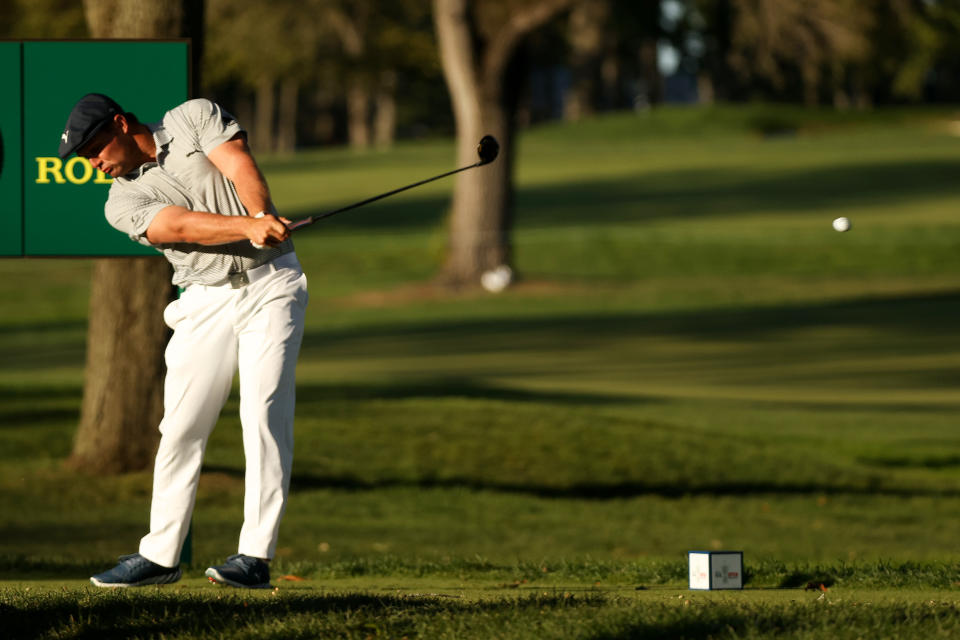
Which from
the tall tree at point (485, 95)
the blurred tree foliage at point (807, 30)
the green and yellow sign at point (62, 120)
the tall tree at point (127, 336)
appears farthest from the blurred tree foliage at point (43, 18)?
the green and yellow sign at point (62, 120)

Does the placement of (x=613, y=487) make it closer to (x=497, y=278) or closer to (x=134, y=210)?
(x=134, y=210)

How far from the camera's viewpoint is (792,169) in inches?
2061

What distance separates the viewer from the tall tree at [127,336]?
11.7m

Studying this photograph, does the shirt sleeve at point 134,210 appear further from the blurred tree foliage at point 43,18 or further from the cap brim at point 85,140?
the blurred tree foliage at point 43,18

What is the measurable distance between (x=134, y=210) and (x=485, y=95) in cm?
2445

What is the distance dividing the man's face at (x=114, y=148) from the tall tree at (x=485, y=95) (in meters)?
23.2

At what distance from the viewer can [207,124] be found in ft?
20.9

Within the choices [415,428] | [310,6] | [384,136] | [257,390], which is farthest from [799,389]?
[384,136]

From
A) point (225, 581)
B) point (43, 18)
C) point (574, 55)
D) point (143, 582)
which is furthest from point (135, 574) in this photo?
point (574, 55)

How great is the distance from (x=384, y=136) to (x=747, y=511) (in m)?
77.1

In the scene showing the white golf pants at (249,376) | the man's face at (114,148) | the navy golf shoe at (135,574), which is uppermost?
the man's face at (114,148)

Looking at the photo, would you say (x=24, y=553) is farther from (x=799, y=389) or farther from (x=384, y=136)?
(x=384, y=136)

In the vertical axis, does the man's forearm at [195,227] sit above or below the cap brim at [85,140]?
below

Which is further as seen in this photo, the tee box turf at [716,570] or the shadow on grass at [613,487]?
the shadow on grass at [613,487]
